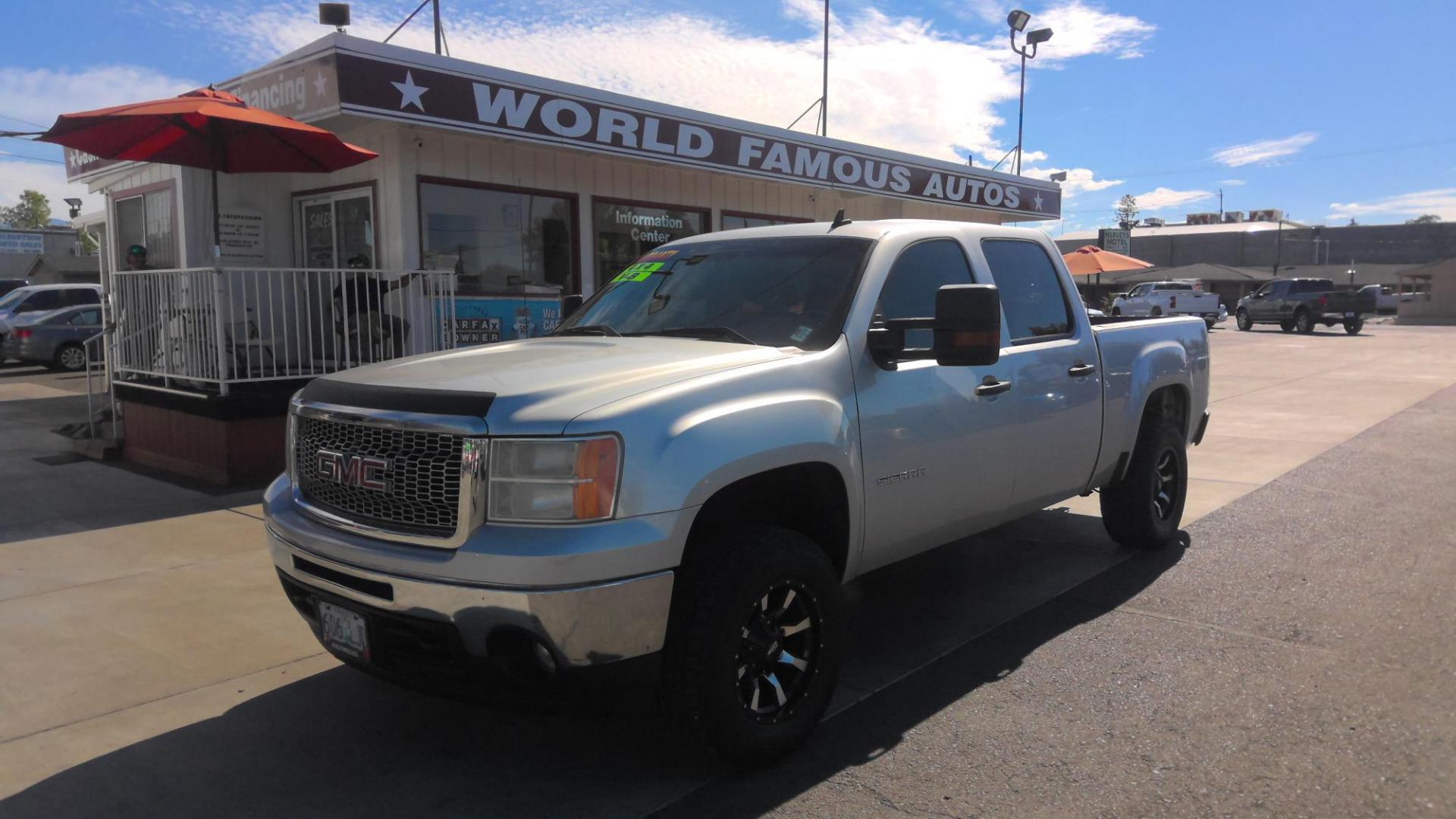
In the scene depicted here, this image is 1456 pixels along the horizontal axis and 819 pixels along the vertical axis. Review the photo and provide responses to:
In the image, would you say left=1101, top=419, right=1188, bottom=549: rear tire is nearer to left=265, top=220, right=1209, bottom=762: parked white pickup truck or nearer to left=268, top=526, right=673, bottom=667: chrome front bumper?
left=265, top=220, right=1209, bottom=762: parked white pickup truck

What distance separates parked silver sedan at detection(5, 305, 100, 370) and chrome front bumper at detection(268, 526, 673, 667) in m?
18.8

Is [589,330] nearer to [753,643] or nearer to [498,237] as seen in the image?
[753,643]

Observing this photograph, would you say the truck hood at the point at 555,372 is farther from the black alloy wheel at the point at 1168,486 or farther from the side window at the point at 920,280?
the black alloy wheel at the point at 1168,486

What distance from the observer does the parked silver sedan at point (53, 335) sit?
1873 cm

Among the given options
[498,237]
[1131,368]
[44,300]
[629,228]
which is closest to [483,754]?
[1131,368]

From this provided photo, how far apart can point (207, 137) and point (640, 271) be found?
5.64m

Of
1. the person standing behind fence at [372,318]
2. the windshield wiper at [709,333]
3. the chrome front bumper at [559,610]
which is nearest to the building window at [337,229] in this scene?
the person standing behind fence at [372,318]

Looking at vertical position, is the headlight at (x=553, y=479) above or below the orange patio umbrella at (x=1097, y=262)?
below

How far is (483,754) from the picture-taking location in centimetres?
363

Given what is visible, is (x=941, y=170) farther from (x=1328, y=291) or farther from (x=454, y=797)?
(x=1328, y=291)

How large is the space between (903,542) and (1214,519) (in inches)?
154

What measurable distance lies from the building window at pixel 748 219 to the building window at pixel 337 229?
4.71 m

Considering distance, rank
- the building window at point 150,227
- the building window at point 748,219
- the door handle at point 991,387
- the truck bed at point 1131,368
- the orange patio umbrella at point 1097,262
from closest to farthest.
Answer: the door handle at point 991,387 → the truck bed at point 1131,368 → the building window at point 150,227 → the building window at point 748,219 → the orange patio umbrella at point 1097,262

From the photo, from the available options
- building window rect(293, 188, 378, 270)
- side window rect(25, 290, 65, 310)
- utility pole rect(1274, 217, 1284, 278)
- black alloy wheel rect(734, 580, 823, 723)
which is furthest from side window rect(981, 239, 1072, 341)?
utility pole rect(1274, 217, 1284, 278)
